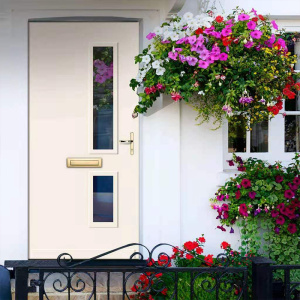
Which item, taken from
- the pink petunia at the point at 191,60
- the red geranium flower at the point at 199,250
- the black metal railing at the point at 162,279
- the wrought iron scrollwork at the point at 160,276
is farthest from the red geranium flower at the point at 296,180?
the pink petunia at the point at 191,60

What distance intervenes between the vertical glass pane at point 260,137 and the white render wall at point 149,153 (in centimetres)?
38

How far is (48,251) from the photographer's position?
4469 mm

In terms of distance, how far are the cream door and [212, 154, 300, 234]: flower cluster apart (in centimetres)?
75

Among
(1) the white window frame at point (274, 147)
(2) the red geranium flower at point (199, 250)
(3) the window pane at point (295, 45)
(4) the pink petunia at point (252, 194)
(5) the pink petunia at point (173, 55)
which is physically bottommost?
(2) the red geranium flower at point (199, 250)

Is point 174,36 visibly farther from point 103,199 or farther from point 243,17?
point 103,199

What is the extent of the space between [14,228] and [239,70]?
217cm

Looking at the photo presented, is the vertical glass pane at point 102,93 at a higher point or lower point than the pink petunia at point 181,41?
lower

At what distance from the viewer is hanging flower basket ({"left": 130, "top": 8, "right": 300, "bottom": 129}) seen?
3.75 meters

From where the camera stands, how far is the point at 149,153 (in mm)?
4438

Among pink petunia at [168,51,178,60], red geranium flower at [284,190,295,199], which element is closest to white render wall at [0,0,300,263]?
red geranium flower at [284,190,295,199]

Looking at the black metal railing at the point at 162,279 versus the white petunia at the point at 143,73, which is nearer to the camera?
the black metal railing at the point at 162,279

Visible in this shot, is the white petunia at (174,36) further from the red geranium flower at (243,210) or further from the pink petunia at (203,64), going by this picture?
the red geranium flower at (243,210)

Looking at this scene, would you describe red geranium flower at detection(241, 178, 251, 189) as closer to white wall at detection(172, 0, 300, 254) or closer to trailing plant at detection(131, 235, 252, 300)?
white wall at detection(172, 0, 300, 254)

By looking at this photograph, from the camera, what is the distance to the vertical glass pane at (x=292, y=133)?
471cm
